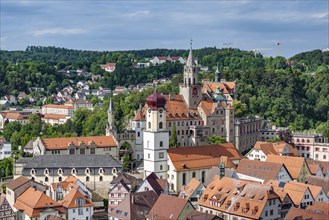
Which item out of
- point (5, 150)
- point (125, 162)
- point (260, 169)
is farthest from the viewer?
point (5, 150)

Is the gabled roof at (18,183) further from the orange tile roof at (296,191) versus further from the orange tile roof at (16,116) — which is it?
the orange tile roof at (16,116)

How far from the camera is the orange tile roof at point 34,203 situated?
59.9 m

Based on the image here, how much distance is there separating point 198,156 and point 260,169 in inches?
300

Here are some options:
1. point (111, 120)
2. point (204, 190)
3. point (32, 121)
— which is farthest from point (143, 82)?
point (204, 190)

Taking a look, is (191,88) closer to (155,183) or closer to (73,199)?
(155,183)

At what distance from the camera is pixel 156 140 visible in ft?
235

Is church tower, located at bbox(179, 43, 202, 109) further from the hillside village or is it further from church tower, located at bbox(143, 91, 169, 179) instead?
church tower, located at bbox(143, 91, 169, 179)

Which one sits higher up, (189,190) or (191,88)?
(191,88)

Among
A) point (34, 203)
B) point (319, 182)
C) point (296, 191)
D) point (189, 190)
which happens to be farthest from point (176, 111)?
point (34, 203)

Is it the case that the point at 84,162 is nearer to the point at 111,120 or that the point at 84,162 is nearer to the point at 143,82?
the point at 111,120

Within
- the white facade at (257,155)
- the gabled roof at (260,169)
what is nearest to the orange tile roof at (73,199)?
the gabled roof at (260,169)

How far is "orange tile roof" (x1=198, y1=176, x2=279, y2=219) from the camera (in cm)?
5644

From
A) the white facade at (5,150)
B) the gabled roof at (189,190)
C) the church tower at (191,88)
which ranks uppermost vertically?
the church tower at (191,88)

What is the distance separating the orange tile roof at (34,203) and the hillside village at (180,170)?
11cm
